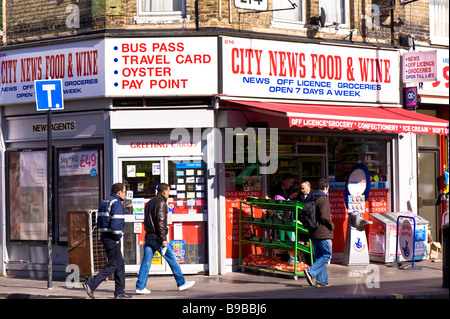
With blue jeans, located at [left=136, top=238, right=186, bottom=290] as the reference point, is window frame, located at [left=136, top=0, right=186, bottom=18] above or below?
above

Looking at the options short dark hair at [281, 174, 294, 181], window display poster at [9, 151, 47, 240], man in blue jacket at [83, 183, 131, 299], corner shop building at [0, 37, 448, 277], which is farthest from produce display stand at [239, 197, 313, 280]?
window display poster at [9, 151, 47, 240]

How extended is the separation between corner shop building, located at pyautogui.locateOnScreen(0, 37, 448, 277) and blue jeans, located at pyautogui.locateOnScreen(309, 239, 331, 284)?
2.41 metres

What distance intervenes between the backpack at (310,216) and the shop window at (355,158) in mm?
3815

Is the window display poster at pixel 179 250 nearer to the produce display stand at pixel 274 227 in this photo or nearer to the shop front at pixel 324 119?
the shop front at pixel 324 119

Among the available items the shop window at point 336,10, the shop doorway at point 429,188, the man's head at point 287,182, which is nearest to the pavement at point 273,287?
the man's head at point 287,182

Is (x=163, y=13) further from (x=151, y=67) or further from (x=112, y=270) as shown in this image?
(x=112, y=270)

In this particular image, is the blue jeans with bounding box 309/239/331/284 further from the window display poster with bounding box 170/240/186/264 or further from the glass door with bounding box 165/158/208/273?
the window display poster with bounding box 170/240/186/264

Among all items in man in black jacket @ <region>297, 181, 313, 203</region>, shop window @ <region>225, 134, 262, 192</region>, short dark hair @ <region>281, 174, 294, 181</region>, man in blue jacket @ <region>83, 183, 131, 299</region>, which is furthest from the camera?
short dark hair @ <region>281, 174, 294, 181</region>

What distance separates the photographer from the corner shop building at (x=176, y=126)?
14484 mm

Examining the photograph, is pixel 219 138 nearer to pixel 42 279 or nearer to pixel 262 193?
pixel 262 193

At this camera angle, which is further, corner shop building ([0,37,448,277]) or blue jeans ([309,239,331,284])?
corner shop building ([0,37,448,277])

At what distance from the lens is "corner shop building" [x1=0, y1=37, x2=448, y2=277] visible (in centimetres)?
1448

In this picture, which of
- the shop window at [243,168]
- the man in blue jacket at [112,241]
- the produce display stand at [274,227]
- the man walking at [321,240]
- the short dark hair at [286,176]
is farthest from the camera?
the short dark hair at [286,176]
